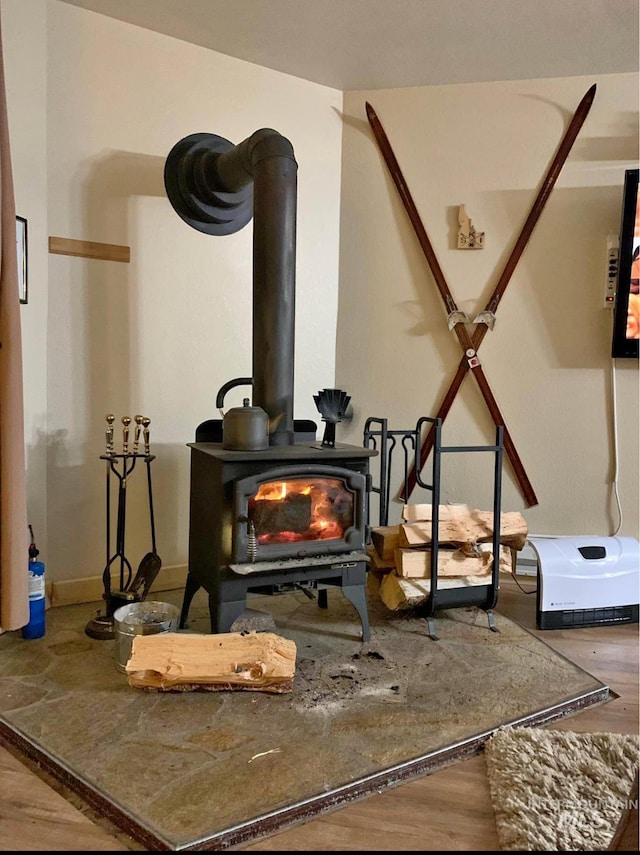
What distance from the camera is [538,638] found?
259cm

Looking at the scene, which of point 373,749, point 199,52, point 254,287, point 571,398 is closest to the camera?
point 373,749

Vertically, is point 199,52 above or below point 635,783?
above

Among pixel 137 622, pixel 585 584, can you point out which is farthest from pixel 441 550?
pixel 137 622

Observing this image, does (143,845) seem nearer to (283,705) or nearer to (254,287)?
(283,705)

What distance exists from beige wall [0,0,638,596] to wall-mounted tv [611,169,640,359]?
13cm

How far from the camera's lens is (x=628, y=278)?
304 cm

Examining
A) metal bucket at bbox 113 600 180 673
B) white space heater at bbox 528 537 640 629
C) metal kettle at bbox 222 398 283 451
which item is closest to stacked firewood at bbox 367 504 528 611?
white space heater at bbox 528 537 640 629

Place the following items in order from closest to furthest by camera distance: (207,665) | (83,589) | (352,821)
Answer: (352,821)
(207,665)
(83,589)

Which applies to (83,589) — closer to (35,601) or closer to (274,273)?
(35,601)

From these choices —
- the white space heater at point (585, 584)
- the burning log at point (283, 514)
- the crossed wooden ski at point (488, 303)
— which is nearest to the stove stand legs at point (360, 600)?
the burning log at point (283, 514)

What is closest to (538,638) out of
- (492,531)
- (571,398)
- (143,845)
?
(492,531)

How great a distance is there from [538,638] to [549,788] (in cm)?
100

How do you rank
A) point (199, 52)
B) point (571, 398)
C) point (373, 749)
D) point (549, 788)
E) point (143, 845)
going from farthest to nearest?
point (571, 398)
point (199, 52)
point (373, 749)
point (549, 788)
point (143, 845)

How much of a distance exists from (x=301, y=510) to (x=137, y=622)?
0.66 m
